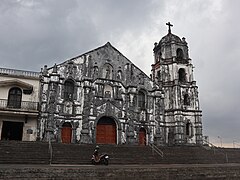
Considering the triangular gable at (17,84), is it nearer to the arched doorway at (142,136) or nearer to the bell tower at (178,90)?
the arched doorway at (142,136)

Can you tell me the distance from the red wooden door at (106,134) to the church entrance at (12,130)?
7598mm

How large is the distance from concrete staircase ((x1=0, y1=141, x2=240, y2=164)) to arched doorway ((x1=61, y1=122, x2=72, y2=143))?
5.29 metres

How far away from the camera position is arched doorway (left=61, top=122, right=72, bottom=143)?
77.3 ft

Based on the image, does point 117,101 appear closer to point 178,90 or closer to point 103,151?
point 178,90

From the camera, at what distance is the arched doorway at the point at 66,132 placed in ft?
77.3

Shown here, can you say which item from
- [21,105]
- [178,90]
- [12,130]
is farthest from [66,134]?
[178,90]

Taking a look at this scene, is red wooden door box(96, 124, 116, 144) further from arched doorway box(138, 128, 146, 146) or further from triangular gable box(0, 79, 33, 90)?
triangular gable box(0, 79, 33, 90)

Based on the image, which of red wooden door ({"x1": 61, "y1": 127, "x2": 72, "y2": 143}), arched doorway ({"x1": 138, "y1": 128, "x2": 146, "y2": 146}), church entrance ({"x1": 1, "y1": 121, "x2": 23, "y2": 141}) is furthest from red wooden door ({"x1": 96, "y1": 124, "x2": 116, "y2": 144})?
church entrance ({"x1": 1, "y1": 121, "x2": 23, "y2": 141})

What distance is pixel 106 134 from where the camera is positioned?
25094 mm

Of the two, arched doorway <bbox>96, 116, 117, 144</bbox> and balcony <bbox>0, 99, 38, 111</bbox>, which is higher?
balcony <bbox>0, 99, 38, 111</bbox>

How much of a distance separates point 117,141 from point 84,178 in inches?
528

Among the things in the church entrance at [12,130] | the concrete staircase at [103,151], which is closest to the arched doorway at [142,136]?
the concrete staircase at [103,151]

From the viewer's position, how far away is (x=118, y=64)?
1094 inches

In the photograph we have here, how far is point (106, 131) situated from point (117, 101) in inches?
136
